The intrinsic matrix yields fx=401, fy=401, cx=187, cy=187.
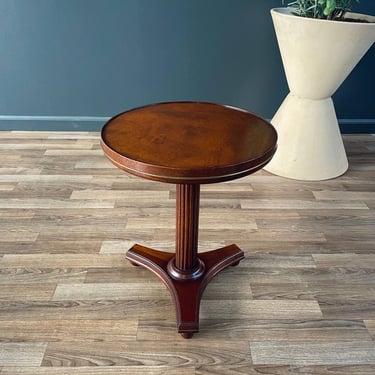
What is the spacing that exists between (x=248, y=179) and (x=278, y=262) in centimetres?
71

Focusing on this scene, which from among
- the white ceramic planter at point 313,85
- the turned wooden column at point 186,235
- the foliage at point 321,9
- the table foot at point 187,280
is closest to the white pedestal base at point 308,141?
the white ceramic planter at point 313,85

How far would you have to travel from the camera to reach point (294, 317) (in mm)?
1339

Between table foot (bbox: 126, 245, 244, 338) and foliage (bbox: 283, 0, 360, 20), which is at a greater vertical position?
foliage (bbox: 283, 0, 360, 20)

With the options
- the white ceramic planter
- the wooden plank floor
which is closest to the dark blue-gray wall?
the white ceramic planter

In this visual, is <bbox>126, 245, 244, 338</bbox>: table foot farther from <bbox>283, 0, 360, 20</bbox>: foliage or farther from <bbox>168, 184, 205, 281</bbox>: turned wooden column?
<bbox>283, 0, 360, 20</bbox>: foliage

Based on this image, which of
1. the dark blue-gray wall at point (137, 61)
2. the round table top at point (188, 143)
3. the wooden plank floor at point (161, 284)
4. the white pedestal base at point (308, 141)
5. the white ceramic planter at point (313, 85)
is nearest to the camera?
the round table top at point (188, 143)

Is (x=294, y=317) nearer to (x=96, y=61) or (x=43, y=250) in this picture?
(x=43, y=250)

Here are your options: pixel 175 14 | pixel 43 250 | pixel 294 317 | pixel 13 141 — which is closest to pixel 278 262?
pixel 294 317

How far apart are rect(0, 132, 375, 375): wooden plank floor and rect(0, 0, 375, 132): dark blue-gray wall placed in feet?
1.83

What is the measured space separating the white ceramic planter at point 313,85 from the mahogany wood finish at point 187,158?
0.79 metres

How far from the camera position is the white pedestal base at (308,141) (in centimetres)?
214

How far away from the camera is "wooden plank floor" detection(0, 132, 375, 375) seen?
120cm

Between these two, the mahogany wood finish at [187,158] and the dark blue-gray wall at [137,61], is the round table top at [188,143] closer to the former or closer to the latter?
the mahogany wood finish at [187,158]

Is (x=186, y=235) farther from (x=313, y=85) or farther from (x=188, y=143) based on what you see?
(x=313, y=85)
